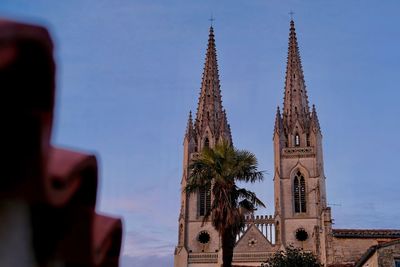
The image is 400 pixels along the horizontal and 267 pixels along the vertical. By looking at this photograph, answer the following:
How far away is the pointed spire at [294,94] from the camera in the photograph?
7388 centimetres

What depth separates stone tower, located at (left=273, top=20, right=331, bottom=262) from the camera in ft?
220

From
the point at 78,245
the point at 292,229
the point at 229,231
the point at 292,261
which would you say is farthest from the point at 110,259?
the point at 292,229

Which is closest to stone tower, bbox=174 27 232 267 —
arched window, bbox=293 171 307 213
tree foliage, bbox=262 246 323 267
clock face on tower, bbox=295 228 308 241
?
clock face on tower, bbox=295 228 308 241

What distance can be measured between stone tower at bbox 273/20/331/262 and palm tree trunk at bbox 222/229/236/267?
147ft

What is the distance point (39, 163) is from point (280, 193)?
64404 mm

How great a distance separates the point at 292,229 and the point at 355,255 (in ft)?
97.0

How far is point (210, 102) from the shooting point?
250 feet

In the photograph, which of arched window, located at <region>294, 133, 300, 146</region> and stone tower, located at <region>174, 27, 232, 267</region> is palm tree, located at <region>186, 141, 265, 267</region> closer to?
stone tower, located at <region>174, 27, 232, 267</region>

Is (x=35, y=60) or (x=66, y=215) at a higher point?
(x=35, y=60)

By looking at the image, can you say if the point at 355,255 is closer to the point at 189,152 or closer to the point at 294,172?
the point at 294,172

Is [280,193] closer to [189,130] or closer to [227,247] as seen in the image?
[189,130]

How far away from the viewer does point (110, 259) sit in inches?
292

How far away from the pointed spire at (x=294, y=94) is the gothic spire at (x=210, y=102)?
8075 mm

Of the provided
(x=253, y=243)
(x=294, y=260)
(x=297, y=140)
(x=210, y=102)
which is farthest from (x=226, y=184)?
(x=210, y=102)
